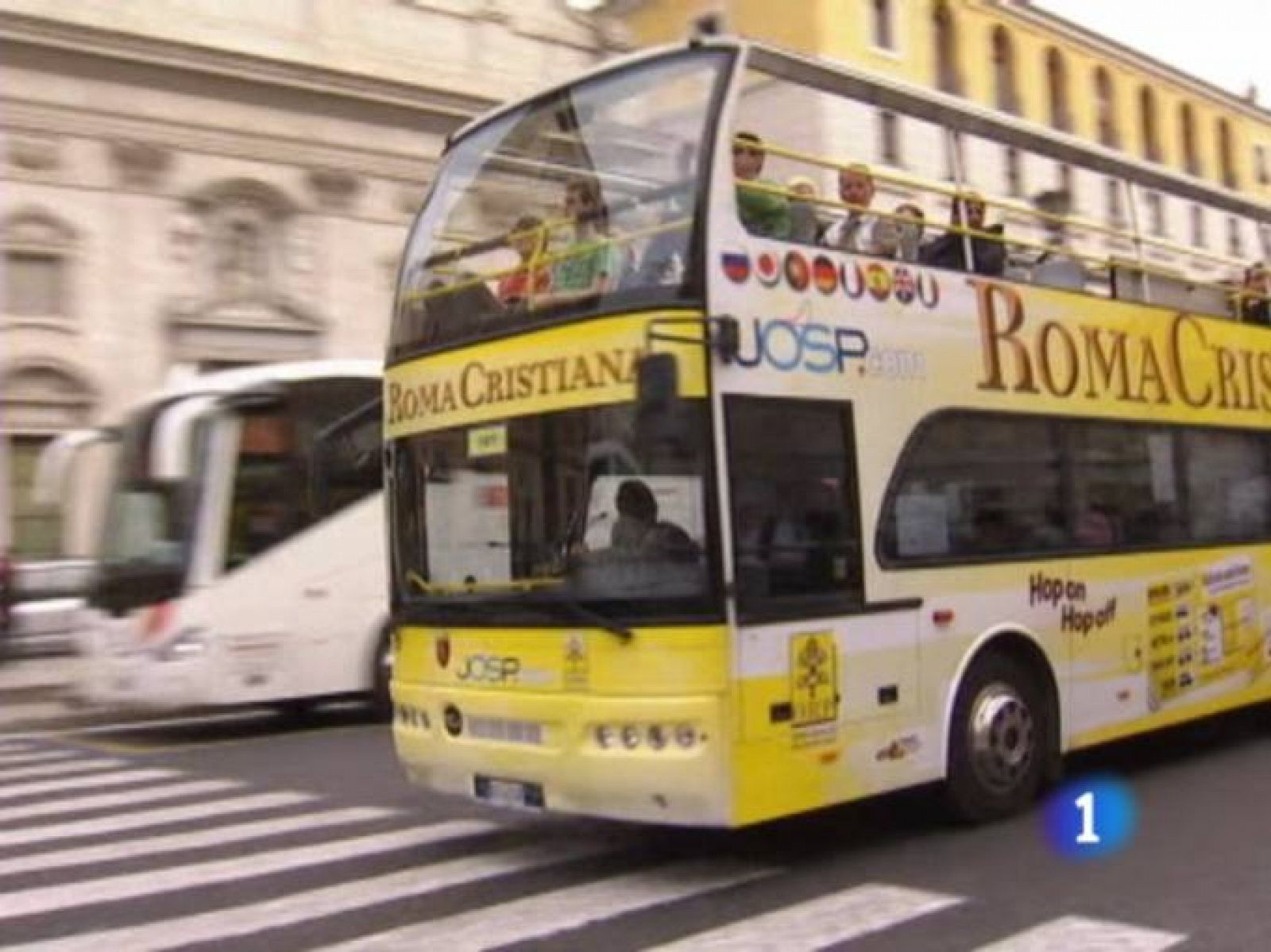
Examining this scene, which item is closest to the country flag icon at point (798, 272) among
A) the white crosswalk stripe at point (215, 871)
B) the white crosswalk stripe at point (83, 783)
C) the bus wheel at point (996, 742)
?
the bus wheel at point (996, 742)

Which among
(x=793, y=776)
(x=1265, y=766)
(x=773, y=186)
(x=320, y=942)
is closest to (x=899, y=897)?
(x=793, y=776)

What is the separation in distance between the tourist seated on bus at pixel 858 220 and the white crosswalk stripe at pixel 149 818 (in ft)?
15.4

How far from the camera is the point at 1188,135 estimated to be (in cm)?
5738

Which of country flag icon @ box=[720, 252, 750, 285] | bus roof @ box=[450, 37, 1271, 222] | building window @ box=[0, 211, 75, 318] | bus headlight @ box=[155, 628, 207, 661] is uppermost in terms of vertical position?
building window @ box=[0, 211, 75, 318]

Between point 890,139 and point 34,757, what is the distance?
8.52 metres

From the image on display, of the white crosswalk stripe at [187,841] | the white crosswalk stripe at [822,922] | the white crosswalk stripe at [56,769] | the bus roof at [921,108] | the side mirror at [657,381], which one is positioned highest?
the bus roof at [921,108]

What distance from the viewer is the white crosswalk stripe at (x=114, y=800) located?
9.74m

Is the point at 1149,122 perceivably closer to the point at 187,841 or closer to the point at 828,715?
the point at 828,715

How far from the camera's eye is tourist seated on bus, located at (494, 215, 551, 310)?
24.6ft

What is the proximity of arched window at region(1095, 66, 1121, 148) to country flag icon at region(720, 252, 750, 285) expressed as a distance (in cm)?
4836

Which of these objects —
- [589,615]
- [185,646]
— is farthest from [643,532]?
[185,646]

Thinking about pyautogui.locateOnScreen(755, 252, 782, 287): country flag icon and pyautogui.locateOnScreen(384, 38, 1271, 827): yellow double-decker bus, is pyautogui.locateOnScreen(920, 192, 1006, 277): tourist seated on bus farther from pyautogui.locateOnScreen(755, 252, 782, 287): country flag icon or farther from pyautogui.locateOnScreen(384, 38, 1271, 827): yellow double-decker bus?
pyautogui.locateOnScreen(755, 252, 782, 287): country flag icon

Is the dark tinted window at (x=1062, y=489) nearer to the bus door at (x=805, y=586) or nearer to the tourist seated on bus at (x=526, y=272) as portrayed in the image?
the bus door at (x=805, y=586)

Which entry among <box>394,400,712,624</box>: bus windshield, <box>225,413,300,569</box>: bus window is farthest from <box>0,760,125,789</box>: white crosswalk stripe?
<box>394,400,712,624</box>: bus windshield
